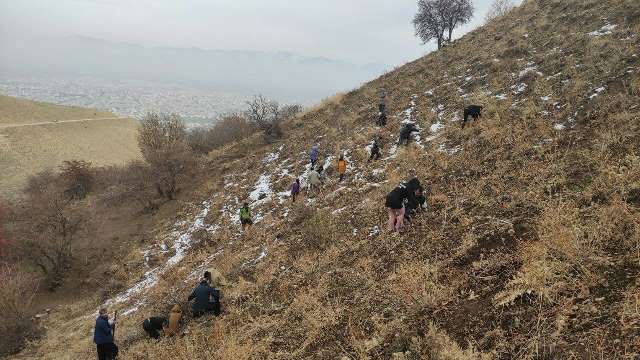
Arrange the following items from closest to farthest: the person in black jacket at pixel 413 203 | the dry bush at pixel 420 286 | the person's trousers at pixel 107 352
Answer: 1. the dry bush at pixel 420 286
2. the person's trousers at pixel 107 352
3. the person in black jacket at pixel 413 203

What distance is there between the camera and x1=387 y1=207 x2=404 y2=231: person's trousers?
9.99 metres

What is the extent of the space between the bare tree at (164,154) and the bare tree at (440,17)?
25349 mm

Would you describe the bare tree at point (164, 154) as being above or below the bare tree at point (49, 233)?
above

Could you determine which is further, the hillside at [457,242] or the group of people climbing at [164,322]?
the group of people climbing at [164,322]

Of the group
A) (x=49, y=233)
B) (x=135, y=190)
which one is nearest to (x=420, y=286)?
(x=49, y=233)

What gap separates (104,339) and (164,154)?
18391 millimetres

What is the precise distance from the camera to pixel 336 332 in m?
6.82

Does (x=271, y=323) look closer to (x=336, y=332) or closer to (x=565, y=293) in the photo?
(x=336, y=332)

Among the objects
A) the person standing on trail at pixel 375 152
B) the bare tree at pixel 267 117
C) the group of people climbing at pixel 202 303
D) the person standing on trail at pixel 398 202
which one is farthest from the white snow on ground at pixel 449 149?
the bare tree at pixel 267 117

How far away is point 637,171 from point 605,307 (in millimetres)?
3977

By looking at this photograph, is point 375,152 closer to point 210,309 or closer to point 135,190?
point 210,309

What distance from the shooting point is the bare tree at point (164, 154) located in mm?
26391

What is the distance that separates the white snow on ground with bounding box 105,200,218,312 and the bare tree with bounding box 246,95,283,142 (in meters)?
9.24

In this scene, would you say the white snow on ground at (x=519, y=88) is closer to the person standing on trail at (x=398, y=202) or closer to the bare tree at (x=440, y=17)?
the person standing on trail at (x=398, y=202)
